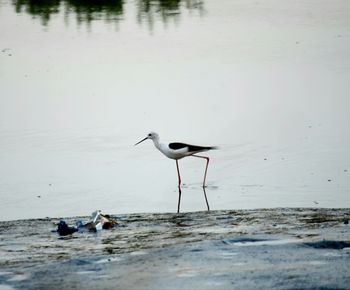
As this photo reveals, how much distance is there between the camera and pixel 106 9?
2109 centimetres

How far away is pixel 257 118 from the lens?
41.1 feet

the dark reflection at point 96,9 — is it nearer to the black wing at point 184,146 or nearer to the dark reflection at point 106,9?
the dark reflection at point 106,9

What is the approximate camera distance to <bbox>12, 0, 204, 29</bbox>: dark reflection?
65.5 feet

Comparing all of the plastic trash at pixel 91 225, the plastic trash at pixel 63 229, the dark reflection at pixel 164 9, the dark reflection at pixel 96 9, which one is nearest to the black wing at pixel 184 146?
the plastic trash at pixel 91 225

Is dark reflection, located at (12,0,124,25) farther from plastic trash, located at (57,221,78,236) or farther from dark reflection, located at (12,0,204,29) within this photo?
plastic trash, located at (57,221,78,236)

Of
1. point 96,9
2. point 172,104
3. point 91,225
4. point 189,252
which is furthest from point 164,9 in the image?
point 189,252

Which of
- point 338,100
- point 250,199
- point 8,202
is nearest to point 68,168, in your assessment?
point 8,202

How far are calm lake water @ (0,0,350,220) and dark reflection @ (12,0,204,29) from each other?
7 cm

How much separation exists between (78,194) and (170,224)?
1854 millimetres

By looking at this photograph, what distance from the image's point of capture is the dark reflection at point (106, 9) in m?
20.0

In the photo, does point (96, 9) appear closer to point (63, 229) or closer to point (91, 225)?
point (91, 225)

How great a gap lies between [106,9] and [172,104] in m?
8.30

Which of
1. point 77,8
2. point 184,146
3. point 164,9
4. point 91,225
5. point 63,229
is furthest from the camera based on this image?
point 77,8

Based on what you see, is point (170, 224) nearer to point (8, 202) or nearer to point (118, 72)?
point (8, 202)
